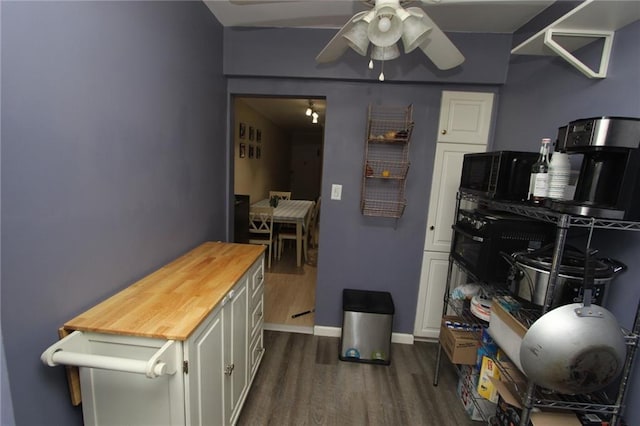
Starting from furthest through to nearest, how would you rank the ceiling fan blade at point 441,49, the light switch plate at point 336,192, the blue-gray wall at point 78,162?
the light switch plate at point 336,192
the ceiling fan blade at point 441,49
the blue-gray wall at point 78,162

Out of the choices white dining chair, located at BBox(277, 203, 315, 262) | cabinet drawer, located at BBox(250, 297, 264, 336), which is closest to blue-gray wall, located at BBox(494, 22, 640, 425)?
cabinet drawer, located at BBox(250, 297, 264, 336)

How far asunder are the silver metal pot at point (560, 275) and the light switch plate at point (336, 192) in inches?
55.4

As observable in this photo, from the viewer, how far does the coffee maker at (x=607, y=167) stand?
0.97 metres

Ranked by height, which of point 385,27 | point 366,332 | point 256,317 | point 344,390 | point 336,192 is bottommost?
point 344,390

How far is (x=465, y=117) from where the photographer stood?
2289mm

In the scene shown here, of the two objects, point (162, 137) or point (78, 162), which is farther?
point (162, 137)

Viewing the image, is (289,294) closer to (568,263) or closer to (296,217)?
(296,217)

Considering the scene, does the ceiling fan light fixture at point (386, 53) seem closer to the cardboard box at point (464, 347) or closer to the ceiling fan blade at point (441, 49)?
the ceiling fan blade at point (441, 49)

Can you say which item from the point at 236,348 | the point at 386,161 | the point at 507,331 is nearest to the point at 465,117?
the point at 386,161

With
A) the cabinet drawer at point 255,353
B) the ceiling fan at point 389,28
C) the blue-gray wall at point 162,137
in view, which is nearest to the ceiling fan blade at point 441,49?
the ceiling fan at point 389,28

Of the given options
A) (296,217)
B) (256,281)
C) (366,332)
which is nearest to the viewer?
(256,281)

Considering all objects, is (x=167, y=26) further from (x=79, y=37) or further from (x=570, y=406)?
(x=570, y=406)

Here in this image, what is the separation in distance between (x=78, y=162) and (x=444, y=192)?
7.82 ft

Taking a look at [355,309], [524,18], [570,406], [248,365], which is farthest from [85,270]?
[524,18]
